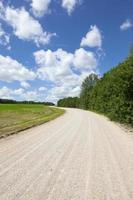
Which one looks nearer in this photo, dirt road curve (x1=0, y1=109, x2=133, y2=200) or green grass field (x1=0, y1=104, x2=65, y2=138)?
dirt road curve (x1=0, y1=109, x2=133, y2=200)

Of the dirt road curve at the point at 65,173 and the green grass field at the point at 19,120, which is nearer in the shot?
the dirt road curve at the point at 65,173

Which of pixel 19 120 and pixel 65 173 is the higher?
pixel 19 120

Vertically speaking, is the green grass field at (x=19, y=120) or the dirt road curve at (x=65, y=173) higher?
the green grass field at (x=19, y=120)

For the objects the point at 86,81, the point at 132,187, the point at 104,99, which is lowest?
the point at 132,187

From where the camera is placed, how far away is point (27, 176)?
6621 millimetres

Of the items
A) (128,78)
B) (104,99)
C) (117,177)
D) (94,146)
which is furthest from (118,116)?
(117,177)

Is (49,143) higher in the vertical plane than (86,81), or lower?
lower

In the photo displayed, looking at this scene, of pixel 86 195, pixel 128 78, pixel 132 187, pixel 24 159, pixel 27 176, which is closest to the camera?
pixel 86 195

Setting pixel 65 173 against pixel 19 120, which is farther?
pixel 19 120

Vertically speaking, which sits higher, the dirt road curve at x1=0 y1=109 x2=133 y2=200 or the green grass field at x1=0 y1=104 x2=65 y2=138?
the green grass field at x1=0 y1=104 x2=65 y2=138

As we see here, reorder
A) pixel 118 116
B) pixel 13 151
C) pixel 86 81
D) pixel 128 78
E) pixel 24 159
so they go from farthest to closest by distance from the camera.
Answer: pixel 86 81, pixel 118 116, pixel 128 78, pixel 13 151, pixel 24 159

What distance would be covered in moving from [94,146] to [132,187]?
5608 millimetres

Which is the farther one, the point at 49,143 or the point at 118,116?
the point at 118,116

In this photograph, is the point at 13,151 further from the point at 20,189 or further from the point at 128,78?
A: the point at 128,78
